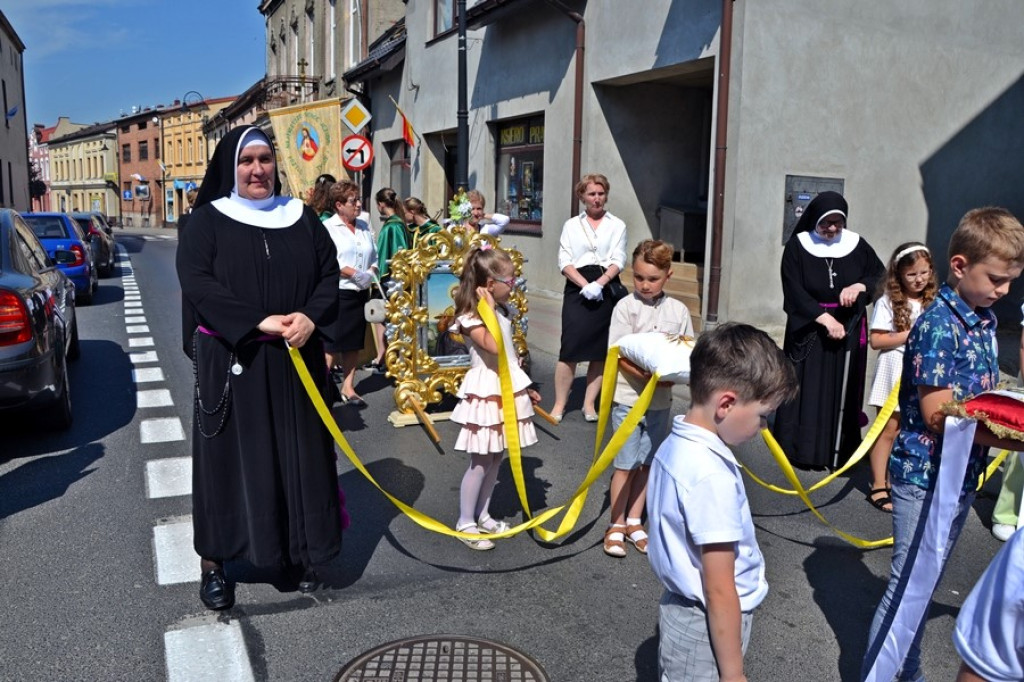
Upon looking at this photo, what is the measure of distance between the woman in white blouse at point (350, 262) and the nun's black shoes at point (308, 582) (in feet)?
11.8

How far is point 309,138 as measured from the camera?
48.8ft

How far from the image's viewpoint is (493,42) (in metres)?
17.4

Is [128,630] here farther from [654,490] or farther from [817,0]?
[817,0]

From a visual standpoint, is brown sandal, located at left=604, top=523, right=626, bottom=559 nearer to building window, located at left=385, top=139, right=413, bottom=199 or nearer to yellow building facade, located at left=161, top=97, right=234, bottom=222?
building window, located at left=385, top=139, right=413, bottom=199

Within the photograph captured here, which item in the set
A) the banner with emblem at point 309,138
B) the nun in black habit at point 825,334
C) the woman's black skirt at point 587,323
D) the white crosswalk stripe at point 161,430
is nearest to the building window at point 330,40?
the banner with emblem at point 309,138

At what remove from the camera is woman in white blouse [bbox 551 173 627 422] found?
7.29m

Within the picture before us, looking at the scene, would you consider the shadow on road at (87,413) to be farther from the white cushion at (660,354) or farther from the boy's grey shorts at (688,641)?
the boy's grey shorts at (688,641)

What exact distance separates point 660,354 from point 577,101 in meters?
11.1

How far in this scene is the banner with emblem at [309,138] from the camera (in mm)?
14477

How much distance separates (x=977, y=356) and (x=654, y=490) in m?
1.38

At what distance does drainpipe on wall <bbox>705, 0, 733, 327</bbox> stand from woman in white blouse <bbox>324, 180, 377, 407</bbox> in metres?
5.30

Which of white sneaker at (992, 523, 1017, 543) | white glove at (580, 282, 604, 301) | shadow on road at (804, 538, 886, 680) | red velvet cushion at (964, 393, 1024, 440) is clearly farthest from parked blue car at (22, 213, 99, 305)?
red velvet cushion at (964, 393, 1024, 440)

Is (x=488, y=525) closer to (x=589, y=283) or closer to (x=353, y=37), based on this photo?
(x=589, y=283)

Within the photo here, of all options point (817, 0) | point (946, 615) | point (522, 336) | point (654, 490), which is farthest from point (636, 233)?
point (654, 490)
